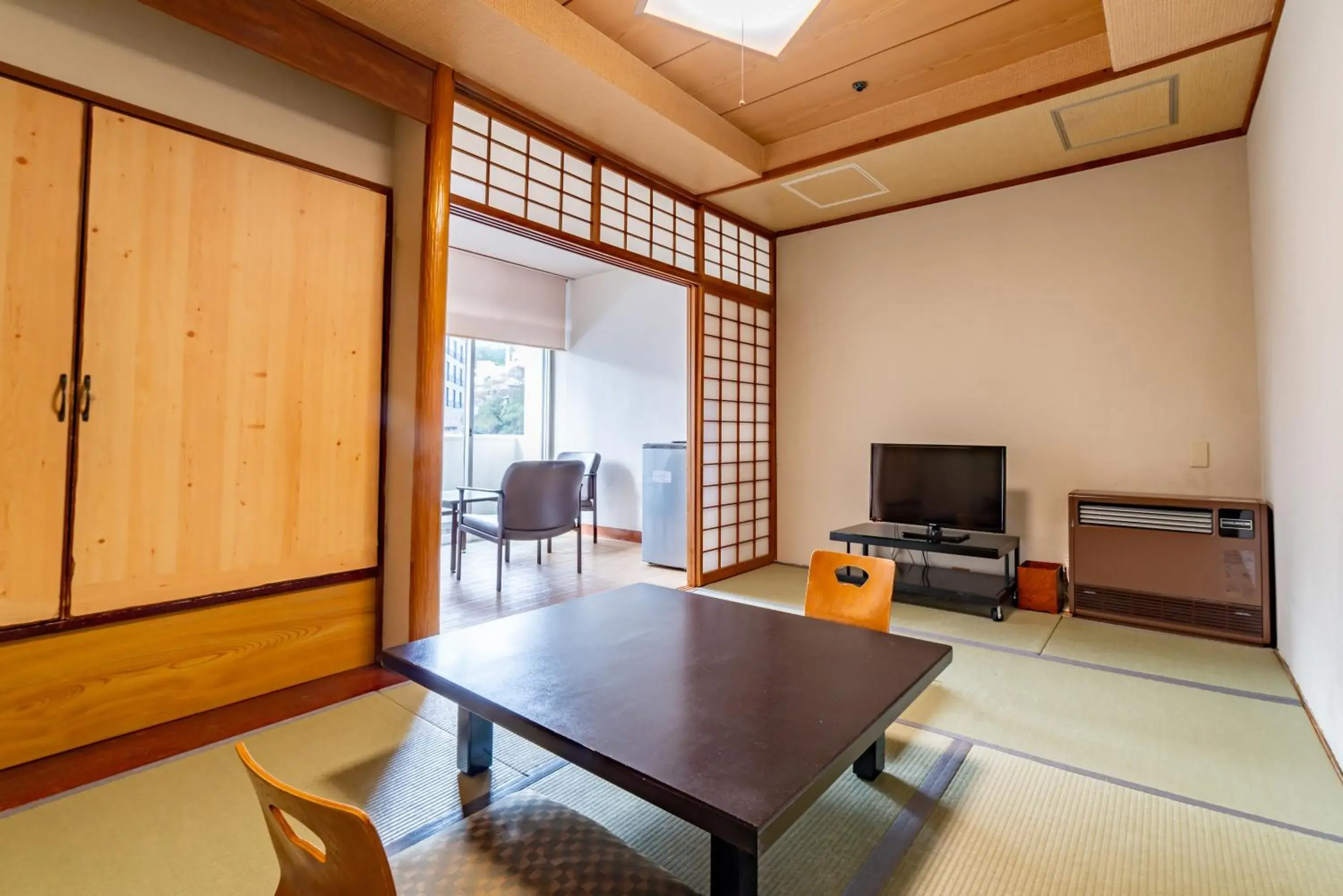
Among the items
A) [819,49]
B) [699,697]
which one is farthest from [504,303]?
[699,697]

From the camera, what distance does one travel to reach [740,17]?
199cm

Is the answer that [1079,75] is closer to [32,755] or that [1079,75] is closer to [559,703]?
[559,703]

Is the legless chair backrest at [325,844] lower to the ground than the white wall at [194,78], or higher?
lower

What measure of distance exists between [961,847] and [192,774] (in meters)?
2.09

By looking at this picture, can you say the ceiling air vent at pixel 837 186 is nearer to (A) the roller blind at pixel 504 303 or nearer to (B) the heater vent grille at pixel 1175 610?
(B) the heater vent grille at pixel 1175 610

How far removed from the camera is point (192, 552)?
6.90 ft

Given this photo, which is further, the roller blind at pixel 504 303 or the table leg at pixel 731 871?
the roller blind at pixel 504 303

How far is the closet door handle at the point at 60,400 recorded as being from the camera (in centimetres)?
183

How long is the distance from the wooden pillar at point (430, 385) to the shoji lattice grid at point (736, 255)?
2068 mm

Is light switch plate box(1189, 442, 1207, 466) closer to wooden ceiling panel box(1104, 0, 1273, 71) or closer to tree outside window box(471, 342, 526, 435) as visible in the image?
wooden ceiling panel box(1104, 0, 1273, 71)

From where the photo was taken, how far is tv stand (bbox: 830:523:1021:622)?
11.0 feet

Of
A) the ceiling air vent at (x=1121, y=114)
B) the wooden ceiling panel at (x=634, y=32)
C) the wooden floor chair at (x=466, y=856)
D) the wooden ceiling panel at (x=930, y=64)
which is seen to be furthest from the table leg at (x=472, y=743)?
the ceiling air vent at (x=1121, y=114)

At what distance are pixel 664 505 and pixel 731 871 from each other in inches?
145

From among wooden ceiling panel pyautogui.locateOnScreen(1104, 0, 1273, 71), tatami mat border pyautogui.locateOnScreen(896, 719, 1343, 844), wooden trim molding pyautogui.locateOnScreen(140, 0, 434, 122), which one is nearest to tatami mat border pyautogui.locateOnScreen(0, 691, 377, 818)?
tatami mat border pyautogui.locateOnScreen(896, 719, 1343, 844)
